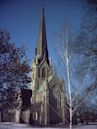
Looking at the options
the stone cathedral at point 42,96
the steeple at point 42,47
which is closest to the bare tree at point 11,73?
the stone cathedral at point 42,96

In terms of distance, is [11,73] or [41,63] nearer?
[11,73]

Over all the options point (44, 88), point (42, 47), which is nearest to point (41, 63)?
point (42, 47)

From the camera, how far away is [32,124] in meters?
3.03

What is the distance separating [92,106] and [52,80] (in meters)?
0.55

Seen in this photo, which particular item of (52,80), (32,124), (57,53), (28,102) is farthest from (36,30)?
(32,124)

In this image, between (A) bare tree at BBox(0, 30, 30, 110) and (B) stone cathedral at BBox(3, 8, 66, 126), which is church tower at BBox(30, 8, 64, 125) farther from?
(A) bare tree at BBox(0, 30, 30, 110)

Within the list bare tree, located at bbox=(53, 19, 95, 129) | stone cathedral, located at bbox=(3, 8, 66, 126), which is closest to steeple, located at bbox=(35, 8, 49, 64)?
stone cathedral, located at bbox=(3, 8, 66, 126)

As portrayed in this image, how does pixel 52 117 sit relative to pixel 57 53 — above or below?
below

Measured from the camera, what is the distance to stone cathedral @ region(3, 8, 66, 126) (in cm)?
305

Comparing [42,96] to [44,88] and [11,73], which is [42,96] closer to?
[44,88]

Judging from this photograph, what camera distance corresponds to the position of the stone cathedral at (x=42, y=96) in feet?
10.0

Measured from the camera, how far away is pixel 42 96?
3.17 m

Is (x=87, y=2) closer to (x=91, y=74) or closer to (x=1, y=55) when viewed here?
(x=91, y=74)

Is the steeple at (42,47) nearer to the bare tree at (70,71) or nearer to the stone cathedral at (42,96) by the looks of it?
the stone cathedral at (42,96)
